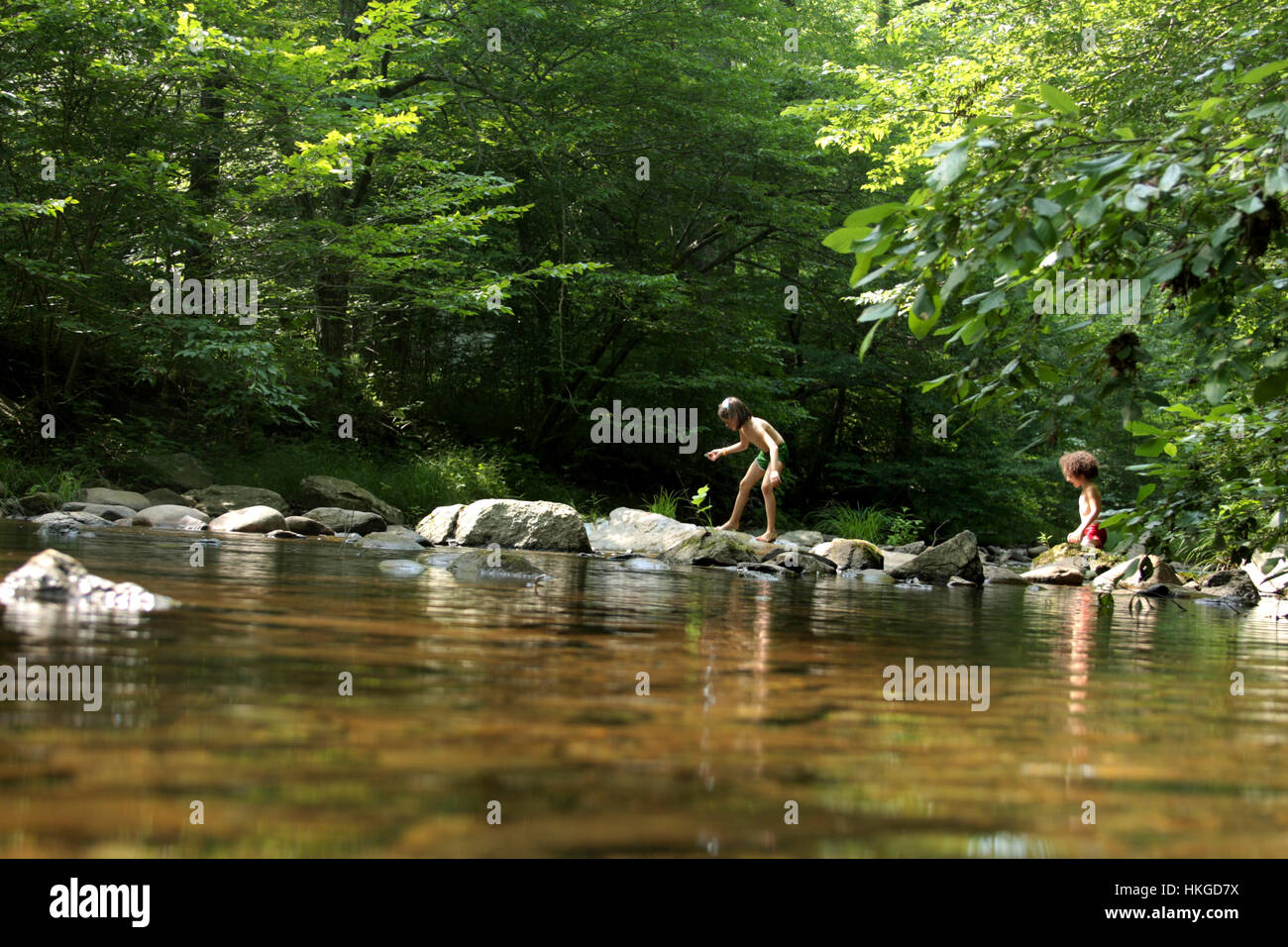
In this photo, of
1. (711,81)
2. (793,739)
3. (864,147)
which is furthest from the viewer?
(711,81)

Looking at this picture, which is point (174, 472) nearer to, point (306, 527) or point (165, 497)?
point (165, 497)

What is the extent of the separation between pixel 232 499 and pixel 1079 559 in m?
9.70

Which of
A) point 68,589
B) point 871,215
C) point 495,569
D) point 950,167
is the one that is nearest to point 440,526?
point 495,569

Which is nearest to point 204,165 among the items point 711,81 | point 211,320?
point 211,320

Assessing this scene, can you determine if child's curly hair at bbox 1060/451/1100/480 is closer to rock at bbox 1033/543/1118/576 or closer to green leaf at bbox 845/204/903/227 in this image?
rock at bbox 1033/543/1118/576

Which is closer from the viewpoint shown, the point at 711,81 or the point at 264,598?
the point at 264,598

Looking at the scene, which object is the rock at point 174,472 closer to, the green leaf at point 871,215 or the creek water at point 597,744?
the creek water at point 597,744

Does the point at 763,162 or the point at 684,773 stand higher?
the point at 763,162

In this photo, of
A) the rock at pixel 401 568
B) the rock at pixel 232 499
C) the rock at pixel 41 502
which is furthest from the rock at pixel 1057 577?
the rock at pixel 41 502

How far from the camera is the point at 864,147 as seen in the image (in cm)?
1174

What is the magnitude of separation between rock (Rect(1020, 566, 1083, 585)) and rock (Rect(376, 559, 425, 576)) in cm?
660

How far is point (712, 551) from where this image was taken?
8.80 meters
